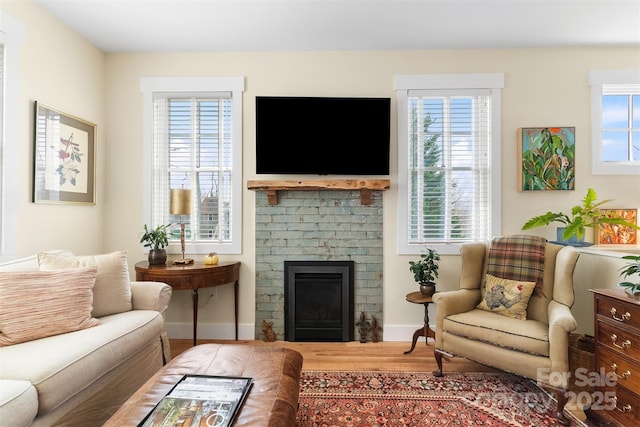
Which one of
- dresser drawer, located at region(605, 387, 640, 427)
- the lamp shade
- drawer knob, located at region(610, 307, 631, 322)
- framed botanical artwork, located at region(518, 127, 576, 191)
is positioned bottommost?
dresser drawer, located at region(605, 387, 640, 427)

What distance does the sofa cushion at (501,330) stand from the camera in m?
2.04

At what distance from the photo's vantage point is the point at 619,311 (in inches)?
70.9

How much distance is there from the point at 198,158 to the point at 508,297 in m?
2.94

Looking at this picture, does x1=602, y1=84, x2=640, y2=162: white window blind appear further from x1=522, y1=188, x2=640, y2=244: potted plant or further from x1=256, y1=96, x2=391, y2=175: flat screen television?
x1=256, y1=96, x2=391, y2=175: flat screen television

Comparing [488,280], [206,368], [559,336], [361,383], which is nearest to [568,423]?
[559,336]

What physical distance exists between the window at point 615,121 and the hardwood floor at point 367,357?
2256mm

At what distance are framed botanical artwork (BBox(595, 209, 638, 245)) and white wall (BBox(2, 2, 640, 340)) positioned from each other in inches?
4.7

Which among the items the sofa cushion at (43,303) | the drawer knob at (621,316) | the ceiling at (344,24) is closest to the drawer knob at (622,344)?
the drawer knob at (621,316)

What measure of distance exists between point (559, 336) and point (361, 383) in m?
1.28

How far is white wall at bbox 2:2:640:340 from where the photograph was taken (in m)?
3.11

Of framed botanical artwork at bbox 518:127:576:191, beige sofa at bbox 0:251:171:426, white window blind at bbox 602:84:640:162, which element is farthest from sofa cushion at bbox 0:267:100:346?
white window blind at bbox 602:84:640:162

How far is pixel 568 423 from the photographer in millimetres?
1900

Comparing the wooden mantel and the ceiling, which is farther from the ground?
the ceiling

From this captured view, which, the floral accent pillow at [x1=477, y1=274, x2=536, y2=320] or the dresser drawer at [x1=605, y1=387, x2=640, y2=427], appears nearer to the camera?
the dresser drawer at [x1=605, y1=387, x2=640, y2=427]
